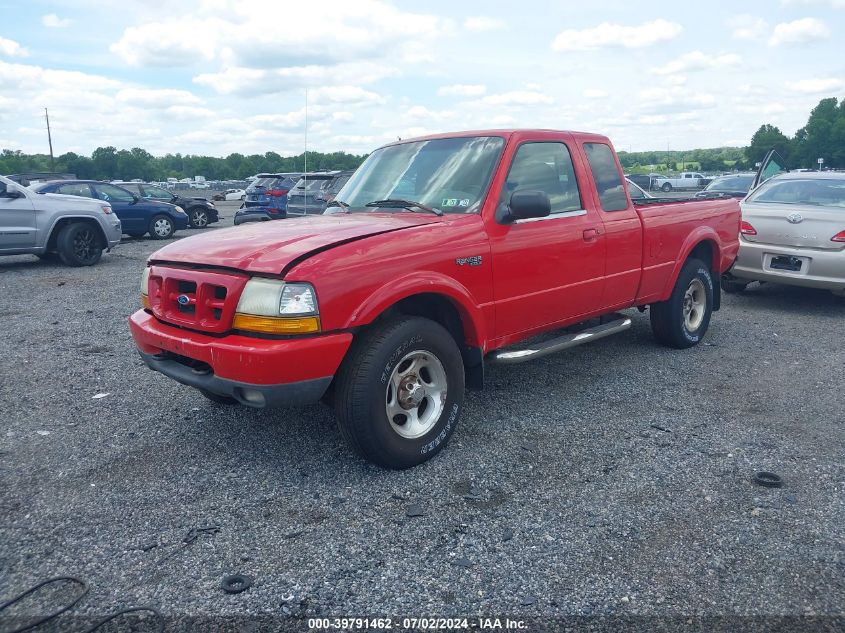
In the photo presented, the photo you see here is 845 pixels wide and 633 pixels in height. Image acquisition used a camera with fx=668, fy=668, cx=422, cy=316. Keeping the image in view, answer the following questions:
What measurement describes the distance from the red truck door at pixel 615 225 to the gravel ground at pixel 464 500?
75 cm

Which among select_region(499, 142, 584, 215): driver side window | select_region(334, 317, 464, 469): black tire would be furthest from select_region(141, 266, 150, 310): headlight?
select_region(499, 142, 584, 215): driver side window

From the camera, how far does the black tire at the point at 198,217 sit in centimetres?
2002

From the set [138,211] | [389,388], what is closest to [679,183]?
[138,211]

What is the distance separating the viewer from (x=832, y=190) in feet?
27.5

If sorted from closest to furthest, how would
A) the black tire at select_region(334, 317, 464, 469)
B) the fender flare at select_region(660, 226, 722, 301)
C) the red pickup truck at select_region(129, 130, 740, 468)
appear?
the red pickup truck at select_region(129, 130, 740, 468), the black tire at select_region(334, 317, 464, 469), the fender flare at select_region(660, 226, 722, 301)

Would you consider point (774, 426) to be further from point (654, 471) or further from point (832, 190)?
point (832, 190)

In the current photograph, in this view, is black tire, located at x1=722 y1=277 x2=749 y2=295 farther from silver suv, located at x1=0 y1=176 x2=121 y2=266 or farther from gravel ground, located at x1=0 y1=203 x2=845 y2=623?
silver suv, located at x1=0 y1=176 x2=121 y2=266

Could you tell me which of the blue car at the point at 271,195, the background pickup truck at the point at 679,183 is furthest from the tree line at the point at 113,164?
the blue car at the point at 271,195

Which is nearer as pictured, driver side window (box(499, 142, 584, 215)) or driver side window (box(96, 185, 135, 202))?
driver side window (box(499, 142, 584, 215))

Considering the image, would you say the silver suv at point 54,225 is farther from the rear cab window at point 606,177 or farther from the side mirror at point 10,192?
the rear cab window at point 606,177

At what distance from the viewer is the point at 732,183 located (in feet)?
56.9

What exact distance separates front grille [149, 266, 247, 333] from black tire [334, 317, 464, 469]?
2.18 ft

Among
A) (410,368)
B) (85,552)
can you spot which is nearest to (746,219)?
(410,368)

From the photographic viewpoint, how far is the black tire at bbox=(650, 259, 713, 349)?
6.04 metres
